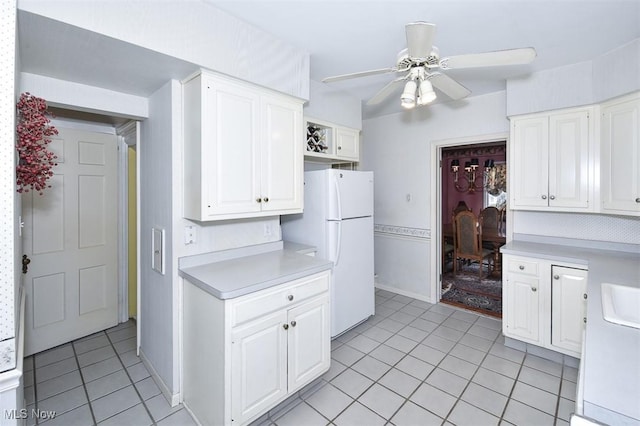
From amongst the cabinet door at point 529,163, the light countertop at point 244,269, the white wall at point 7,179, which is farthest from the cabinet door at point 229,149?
the cabinet door at point 529,163

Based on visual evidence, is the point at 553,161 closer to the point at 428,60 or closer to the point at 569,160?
the point at 569,160

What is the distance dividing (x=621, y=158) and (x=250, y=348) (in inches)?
114

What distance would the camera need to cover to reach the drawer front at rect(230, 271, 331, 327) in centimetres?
164

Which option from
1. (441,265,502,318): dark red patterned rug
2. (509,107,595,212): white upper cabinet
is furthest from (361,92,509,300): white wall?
(509,107,595,212): white upper cabinet

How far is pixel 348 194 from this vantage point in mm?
2904

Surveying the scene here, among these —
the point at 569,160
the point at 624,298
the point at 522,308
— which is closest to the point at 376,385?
the point at 522,308

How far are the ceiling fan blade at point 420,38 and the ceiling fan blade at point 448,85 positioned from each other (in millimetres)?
313

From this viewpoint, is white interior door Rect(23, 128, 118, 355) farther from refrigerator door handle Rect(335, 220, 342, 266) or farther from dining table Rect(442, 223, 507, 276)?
dining table Rect(442, 223, 507, 276)

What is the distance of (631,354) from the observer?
0.93 metres

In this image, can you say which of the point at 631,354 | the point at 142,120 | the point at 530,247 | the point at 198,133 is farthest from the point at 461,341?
the point at 142,120

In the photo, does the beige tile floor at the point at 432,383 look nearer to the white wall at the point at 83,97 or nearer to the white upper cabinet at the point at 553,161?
the white upper cabinet at the point at 553,161

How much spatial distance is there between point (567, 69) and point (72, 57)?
3518mm

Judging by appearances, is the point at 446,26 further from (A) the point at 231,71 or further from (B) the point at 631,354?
(B) the point at 631,354

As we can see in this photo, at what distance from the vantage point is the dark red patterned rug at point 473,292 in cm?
363
